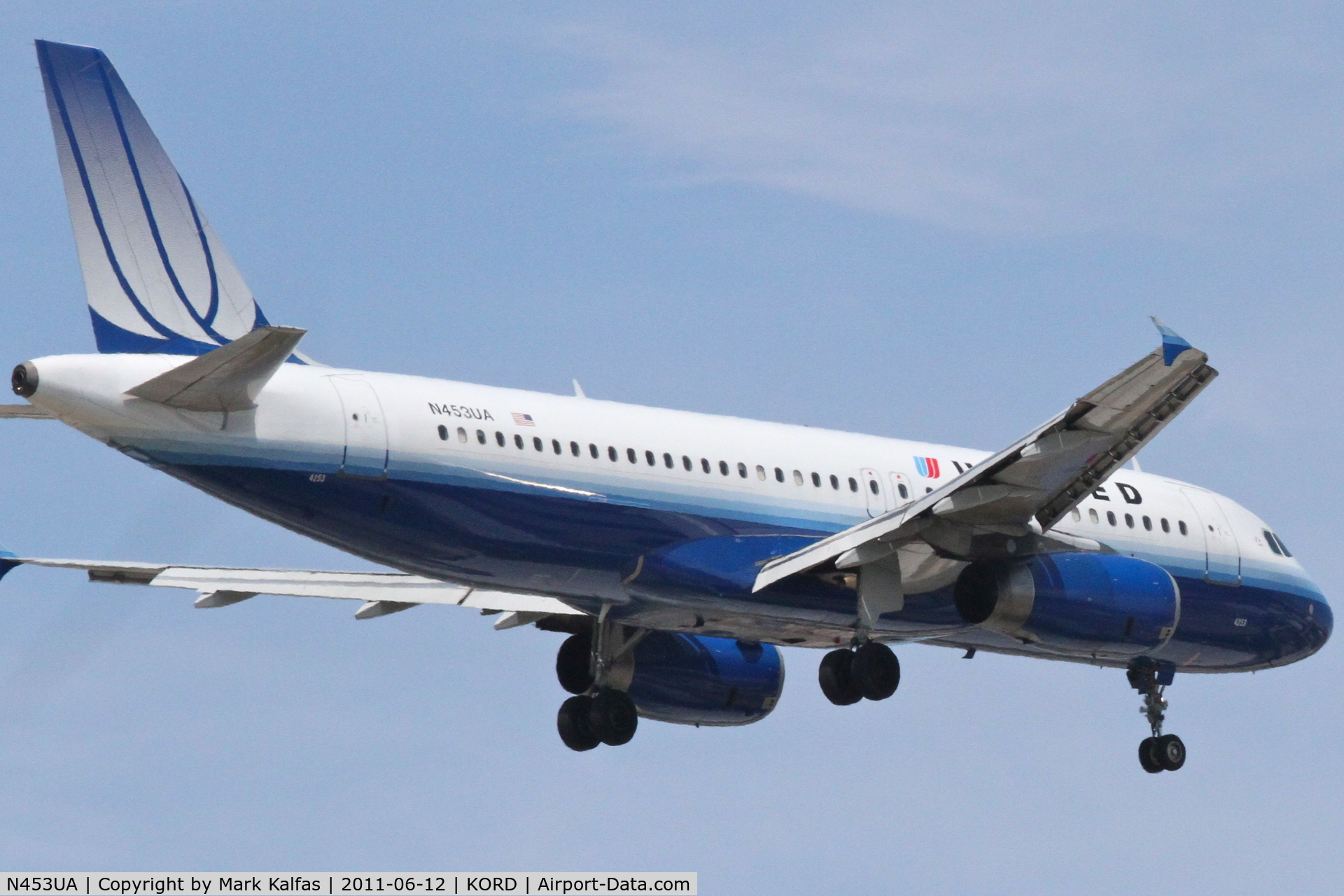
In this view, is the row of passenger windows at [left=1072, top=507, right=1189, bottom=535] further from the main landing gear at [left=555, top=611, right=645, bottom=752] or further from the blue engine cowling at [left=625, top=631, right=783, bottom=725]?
the main landing gear at [left=555, top=611, right=645, bottom=752]

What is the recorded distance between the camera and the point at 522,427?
26.3 m

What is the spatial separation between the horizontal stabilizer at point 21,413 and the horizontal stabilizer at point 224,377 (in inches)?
49.0

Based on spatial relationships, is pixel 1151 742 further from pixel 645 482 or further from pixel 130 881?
pixel 130 881

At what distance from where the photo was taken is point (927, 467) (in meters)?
30.6

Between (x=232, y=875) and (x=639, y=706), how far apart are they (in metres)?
8.58

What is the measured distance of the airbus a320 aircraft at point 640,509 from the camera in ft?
80.5

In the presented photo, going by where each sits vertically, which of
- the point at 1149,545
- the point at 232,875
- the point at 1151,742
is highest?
the point at 1149,545

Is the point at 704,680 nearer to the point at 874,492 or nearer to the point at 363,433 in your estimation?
the point at 874,492

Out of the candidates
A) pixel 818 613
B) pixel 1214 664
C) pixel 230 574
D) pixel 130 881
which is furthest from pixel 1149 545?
pixel 130 881

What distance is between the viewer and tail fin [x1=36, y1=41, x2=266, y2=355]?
2470 centimetres

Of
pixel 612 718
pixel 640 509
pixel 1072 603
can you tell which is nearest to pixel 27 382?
pixel 640 509

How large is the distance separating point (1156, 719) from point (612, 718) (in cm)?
795

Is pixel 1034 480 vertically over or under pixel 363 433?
over

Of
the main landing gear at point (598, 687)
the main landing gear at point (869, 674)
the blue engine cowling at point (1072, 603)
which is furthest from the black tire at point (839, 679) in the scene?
the main landing gear at point (598, 687)
